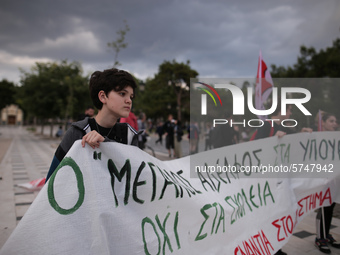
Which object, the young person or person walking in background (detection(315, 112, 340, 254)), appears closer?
the young person

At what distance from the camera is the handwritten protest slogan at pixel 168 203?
4.54 ft

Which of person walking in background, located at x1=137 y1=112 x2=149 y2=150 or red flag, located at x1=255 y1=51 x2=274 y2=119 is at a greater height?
red flag, located at x1=255 y1=51 x2=274 y2=119

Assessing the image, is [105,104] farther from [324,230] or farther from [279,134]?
[324,230]

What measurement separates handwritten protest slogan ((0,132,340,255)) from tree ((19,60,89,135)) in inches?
839

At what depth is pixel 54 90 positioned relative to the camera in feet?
77.1

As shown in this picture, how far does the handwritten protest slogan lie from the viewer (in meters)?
1.38

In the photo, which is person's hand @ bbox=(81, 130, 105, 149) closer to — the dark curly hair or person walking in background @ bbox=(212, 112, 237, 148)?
the dark curly hair

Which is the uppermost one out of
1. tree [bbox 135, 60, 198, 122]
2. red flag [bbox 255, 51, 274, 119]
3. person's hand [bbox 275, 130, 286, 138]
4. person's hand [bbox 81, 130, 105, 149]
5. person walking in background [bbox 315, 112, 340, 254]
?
tree [bbox 135, 60, 198, 122]

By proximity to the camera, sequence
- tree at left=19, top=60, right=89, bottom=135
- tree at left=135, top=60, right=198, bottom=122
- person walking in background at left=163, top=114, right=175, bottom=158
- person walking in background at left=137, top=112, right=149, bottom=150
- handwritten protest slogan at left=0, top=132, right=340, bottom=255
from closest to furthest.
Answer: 1. handwritten protest slogan at left=0, top=132, right=340, bottom=255
2. person walking in background at left=137, top=112, right=149, bottom=150
3. person walking in background at left=163, top=114, right=175, bottom=158
4. tree at left=19, top=60, right=89, bottom=135
5. tree at left=135, top=60, right=198, bottom=122

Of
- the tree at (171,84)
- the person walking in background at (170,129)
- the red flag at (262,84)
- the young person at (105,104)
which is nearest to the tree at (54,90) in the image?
the person walking in background at (170,129)

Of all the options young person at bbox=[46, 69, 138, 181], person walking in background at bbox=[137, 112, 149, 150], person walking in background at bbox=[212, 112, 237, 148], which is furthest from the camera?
person walking in background at bbox=[137, 112, 149, 150]

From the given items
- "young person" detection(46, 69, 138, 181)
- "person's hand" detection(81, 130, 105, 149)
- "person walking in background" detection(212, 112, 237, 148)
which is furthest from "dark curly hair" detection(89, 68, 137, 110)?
"person walking in background" detection(212, 112, 237, 148)

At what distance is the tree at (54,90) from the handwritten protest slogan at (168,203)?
21.3 metres

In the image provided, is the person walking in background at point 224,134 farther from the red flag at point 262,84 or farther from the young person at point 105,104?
the young person at point 105,104
